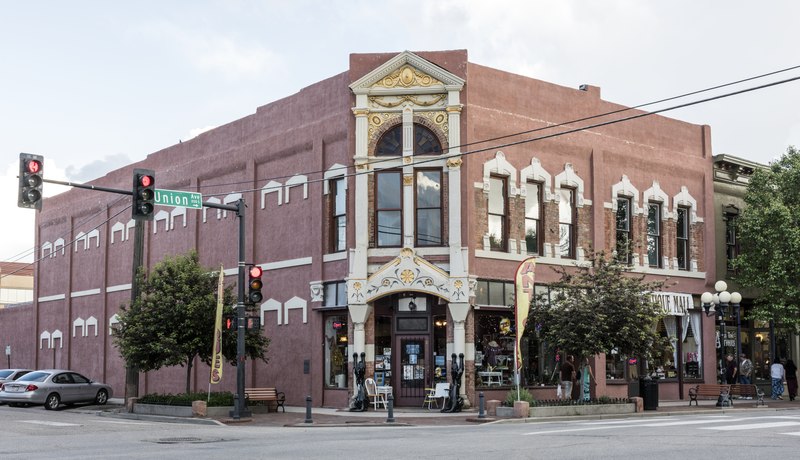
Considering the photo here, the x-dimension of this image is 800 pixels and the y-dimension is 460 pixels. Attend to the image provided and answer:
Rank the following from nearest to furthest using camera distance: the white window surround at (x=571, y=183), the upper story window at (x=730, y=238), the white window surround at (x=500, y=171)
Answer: the white window surround at (x=500, y=171)
the white window surround at (x=571, y=183)
the upper story window at (x=730, y=238)

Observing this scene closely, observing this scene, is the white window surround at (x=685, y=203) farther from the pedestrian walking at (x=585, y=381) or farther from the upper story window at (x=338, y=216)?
the upper story window at (x=338, y=216)

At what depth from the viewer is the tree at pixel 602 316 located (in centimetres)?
2664

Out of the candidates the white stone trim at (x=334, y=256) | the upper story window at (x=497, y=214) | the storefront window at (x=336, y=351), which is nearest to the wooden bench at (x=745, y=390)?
the upper story window at (x=497, y=214)

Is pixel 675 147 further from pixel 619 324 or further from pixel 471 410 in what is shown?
pixel 471 410

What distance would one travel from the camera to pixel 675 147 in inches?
1411

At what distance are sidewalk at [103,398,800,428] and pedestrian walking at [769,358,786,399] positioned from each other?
142 inches

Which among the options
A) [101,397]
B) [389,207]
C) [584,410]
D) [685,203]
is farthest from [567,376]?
[101,397]

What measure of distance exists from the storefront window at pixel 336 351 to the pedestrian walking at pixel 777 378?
16539 millimetres

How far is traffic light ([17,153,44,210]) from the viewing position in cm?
1966

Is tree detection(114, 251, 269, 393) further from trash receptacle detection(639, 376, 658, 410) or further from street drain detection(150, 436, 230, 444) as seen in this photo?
trash receptacle detection(639, 376, 658, 410)

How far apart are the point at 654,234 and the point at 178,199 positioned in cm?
1852

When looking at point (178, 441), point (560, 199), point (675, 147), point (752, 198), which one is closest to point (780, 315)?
point (752, 198)

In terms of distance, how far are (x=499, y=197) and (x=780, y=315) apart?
12652 millimetres

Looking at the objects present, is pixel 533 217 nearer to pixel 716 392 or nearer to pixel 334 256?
pixel 334 256
